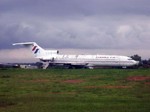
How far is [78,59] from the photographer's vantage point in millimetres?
87125

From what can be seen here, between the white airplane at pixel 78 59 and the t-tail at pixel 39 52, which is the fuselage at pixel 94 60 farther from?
the t-tail at pixel 39 52

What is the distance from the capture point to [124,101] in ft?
61.8

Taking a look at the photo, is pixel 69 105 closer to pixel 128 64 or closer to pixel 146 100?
pixel 146 100

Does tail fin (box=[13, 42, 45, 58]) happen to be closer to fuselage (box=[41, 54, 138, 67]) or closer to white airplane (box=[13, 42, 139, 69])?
white airplane (box=[13, 42, 139, 69])

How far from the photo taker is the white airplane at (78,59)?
272 feet

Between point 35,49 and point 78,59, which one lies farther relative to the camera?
point 35,49

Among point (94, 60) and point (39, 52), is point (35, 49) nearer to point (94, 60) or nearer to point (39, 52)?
point (39, 52)

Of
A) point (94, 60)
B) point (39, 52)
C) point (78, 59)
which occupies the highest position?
point (39, 52)

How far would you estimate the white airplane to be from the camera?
82.8 metres

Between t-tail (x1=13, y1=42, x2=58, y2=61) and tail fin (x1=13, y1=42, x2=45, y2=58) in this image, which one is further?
tail fin (x1=13, y1=42, x2=45, y2=58)

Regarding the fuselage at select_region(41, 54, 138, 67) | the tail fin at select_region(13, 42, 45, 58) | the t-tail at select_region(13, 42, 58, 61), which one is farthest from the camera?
the tail fin at select_region(13, 42, 45, 58)

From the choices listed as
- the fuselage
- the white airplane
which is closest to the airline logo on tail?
the white airplane

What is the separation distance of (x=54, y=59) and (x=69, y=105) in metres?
72.3

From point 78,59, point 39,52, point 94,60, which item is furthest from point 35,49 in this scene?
point 94,60
